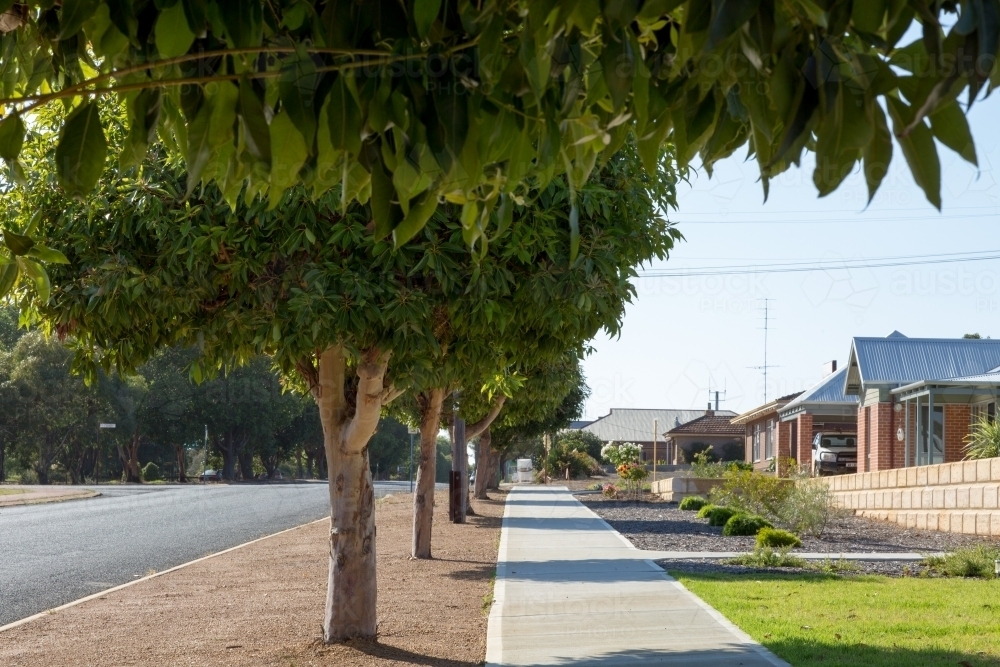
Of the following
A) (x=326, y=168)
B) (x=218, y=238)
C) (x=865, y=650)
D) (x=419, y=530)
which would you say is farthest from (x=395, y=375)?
(x=419, y=530)

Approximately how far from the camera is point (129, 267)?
7.35m

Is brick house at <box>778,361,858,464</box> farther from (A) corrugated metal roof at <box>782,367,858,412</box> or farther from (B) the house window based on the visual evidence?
(B) the house window

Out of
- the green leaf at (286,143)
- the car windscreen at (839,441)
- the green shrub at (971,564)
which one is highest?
the green leaf at (286,143)

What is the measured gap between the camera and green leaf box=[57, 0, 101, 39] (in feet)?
8.33

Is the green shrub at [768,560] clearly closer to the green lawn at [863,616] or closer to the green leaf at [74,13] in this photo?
the green lawn at [863,616]

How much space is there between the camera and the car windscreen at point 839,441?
3662 centimetres

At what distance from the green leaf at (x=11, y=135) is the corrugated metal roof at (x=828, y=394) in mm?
35898

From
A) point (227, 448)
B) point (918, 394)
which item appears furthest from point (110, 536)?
point (227, 448)

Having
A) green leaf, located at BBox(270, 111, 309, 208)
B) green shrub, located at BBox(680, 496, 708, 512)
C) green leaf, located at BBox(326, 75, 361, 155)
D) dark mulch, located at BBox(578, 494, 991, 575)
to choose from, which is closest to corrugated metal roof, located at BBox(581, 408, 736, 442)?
green shrub, located at BBox(680, 496, 708, 512)

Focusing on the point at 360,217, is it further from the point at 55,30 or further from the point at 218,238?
the point at 55,30

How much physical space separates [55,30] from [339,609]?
6.07 metres

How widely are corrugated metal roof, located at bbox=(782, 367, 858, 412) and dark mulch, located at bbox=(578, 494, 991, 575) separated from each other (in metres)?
14.2

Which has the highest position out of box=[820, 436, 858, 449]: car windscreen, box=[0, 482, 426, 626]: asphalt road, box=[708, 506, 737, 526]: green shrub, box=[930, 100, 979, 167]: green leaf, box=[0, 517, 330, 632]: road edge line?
box=[930, 100, 979, 167]: green leaf

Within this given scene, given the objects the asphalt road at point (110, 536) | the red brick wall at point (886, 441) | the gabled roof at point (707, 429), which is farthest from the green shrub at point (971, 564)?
the gabled roof at point (707, 429)
